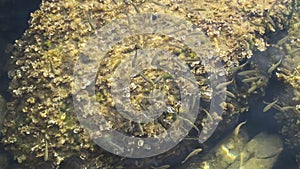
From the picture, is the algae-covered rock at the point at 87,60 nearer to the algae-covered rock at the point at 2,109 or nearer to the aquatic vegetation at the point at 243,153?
the algae-covered rock at the point at 2,109

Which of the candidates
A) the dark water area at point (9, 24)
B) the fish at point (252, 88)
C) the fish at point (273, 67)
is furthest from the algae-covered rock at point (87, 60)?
the dark water area at point (9, 24)

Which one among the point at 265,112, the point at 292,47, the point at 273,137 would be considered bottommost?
Result: the point at 273,137

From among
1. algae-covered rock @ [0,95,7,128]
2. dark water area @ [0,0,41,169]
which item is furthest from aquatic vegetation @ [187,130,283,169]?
dark water area @ [0,0,41,169]

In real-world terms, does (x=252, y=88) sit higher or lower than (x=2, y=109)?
lower

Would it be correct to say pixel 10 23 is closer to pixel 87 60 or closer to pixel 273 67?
pixel 87 60

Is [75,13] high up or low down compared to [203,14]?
up

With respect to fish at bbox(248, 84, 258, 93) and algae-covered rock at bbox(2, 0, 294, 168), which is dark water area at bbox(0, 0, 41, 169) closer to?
algae-covered rock at bbox(2, 0, 294, 168)

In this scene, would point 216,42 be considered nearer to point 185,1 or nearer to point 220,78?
point 220,78

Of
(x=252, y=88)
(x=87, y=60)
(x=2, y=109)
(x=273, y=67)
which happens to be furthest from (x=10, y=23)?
(x=273, y=67)

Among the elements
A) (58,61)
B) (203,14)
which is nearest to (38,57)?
(58,61)
